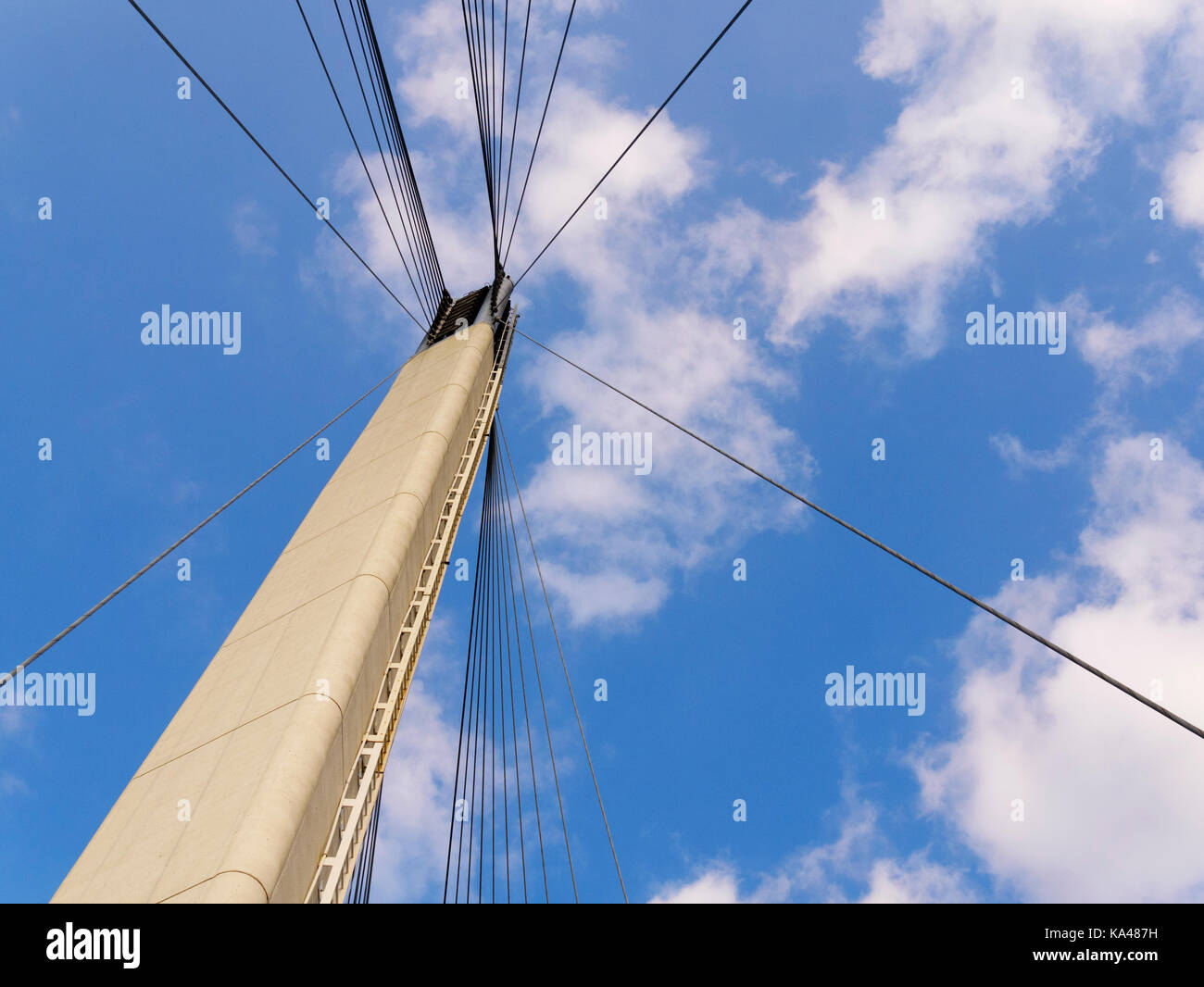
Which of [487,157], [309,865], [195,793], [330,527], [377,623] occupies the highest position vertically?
[487,157]

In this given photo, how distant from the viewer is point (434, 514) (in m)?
7.93

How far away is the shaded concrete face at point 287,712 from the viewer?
452 centimetres

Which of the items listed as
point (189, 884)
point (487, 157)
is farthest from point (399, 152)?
point (189, 884)

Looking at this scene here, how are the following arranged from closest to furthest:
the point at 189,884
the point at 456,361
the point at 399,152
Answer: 1. the point at 189,884
2. the point at 456,361
3. the point at 399,152

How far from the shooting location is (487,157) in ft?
39.5

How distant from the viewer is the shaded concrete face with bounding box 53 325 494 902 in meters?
4.52

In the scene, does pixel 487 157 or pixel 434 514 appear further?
pixel 487 157

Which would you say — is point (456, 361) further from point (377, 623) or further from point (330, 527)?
point (377, 623)

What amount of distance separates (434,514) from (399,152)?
7061 mm

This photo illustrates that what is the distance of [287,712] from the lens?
17.4 ft
